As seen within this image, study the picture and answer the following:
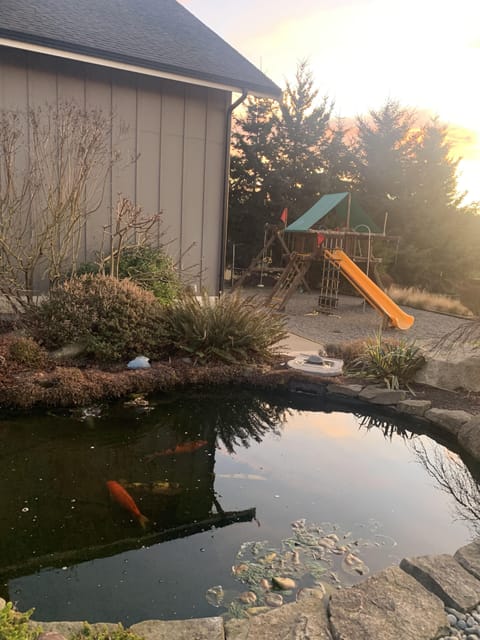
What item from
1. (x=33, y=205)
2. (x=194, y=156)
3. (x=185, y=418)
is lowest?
(x=185, y=418)

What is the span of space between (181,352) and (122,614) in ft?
11.8

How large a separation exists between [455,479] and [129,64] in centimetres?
589

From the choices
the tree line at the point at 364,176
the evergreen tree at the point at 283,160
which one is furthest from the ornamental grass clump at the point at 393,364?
the evergreen tree at the point at 283,160

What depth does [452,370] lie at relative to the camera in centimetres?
525

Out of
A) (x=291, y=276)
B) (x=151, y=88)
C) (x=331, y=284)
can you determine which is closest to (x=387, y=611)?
(x=151, y=88)

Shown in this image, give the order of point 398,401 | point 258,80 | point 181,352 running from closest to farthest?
point 398,401 < point 181,352 < point 258,80

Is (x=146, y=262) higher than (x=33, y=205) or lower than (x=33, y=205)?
lower

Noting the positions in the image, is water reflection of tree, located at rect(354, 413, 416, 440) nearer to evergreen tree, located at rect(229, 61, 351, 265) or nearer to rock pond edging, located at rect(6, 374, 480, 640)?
rock pond edging, located at rect(6, 374, 480, 640)

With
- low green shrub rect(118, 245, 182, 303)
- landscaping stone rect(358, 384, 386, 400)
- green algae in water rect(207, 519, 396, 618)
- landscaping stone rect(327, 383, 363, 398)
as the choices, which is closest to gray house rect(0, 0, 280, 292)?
low green shrub rect(118, 245, 182, 303)

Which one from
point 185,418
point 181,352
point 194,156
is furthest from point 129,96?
point 185,418

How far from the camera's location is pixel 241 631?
6.69 feet

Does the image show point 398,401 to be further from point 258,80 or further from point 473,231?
point 473,231

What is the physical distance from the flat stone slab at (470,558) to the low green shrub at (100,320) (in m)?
3.69

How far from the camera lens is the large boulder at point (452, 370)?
5180 millimetres
